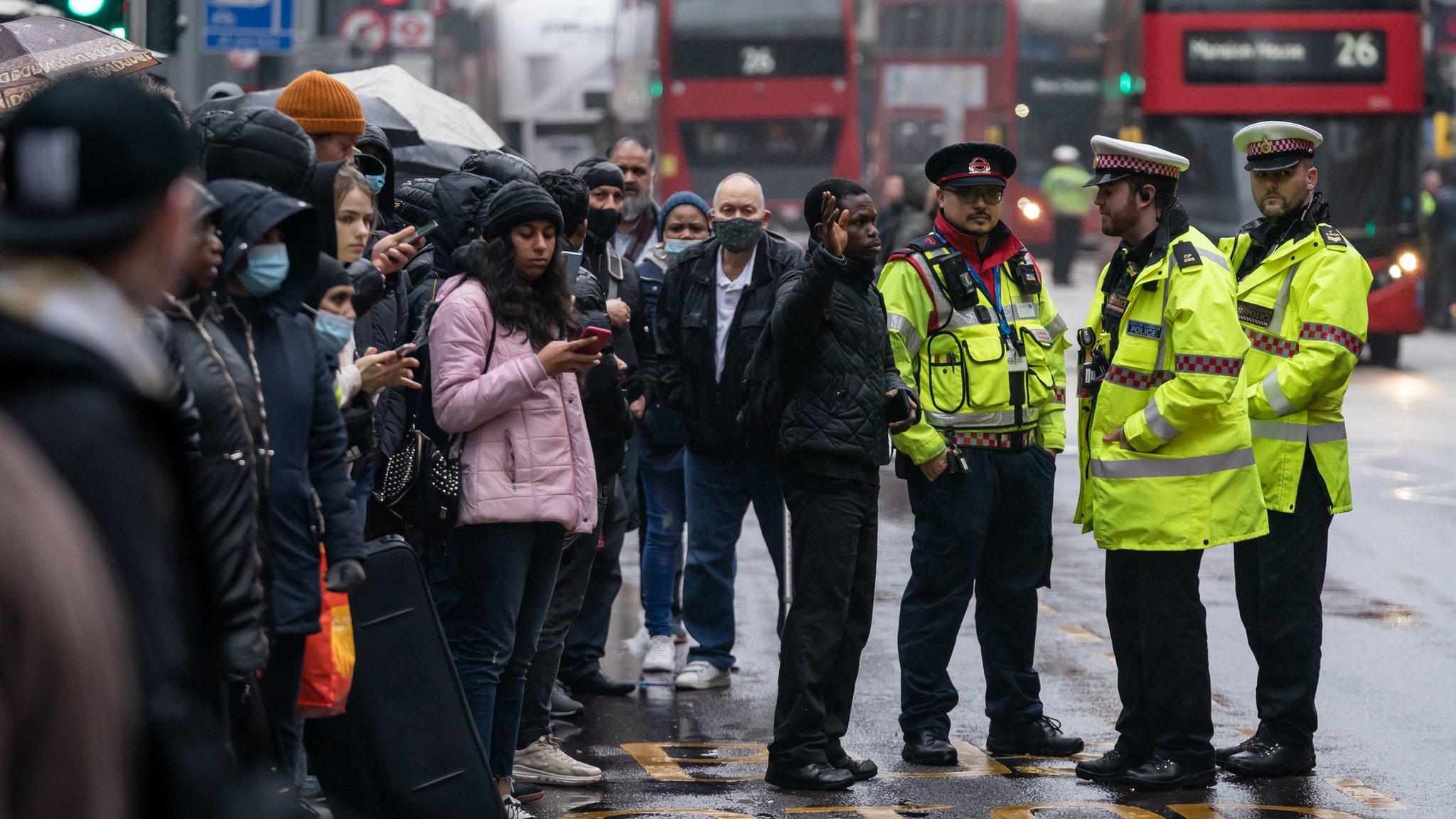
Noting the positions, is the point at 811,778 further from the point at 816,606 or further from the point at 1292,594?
the point at 1292,594

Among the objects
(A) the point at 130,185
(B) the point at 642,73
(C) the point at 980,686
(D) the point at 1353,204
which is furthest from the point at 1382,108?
(A) the point at 130,185

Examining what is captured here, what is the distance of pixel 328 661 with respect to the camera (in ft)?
14.0

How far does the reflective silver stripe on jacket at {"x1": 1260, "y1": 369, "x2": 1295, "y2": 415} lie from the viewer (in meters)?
6.30

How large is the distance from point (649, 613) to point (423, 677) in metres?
3.05

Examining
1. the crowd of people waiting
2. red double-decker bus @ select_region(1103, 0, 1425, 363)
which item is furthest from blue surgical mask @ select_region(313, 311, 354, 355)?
red double-decker bus @ select_region(1103, 0, 1425, 363)

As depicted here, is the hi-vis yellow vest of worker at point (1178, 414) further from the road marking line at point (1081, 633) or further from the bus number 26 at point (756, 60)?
the bus number 26 at point (756, 60)

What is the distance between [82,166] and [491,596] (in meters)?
3.30

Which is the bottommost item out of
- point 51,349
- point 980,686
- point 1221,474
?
point 980,686

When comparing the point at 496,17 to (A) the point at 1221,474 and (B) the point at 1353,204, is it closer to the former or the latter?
(B) the point at 1353,204

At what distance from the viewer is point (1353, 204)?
19047 mm

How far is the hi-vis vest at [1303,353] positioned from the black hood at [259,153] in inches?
125

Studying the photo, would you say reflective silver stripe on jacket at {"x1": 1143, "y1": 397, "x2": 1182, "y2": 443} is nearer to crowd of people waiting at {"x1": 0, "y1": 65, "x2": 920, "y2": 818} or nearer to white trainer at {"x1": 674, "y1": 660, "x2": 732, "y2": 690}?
crowd of people waiting at {"x1": 0, "y1": 65, "x2": 920, "y2": 818}

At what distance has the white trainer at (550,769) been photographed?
19.3ft

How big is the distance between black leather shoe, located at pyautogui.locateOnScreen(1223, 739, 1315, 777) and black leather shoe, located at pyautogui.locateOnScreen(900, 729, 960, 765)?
2.94 ft
